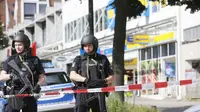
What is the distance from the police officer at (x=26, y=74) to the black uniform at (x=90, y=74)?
23.5 inches

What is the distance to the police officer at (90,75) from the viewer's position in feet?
22.4

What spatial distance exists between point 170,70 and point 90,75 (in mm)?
21981

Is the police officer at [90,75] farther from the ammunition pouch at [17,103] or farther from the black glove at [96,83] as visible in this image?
the ammunition pouch at [17,103]

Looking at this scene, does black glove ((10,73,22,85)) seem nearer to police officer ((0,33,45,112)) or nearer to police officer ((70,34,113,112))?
police officer ((0,33,45,112))

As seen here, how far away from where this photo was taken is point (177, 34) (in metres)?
27.3

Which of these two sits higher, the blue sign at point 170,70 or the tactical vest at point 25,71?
the blue sign at point 170,70

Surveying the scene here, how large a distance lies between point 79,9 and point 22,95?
123 ft

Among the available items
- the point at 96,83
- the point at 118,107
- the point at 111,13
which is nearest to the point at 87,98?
the point at 96,83

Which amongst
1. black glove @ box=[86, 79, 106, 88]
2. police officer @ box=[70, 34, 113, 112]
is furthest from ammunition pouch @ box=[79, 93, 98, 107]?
black glove @ box=[86, 79, 106, 88]

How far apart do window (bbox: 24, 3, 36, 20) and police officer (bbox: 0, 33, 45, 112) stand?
222 ft

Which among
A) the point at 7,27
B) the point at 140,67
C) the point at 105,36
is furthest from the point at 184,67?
the point at 7,27

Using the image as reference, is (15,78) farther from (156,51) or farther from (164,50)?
(156,51)

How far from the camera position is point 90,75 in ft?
22.6

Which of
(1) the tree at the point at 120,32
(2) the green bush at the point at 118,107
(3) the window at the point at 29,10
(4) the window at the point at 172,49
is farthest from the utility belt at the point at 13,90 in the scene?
(3) the window at the point at 29,10
